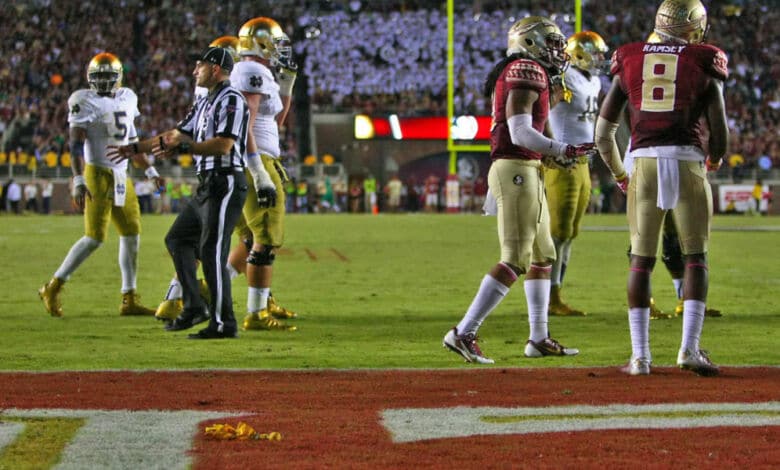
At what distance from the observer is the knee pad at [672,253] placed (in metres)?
8.51

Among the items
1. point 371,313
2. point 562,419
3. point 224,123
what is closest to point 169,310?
point 371,313

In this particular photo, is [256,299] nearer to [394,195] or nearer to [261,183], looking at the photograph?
[261,183]

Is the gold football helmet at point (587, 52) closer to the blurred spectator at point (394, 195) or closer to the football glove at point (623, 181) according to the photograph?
the football glove at point (623, 181)

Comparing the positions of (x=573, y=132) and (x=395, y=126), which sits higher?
(x=395, y=126)

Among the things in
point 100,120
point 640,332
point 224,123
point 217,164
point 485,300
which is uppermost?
point 100,120

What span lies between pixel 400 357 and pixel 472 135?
28355mm

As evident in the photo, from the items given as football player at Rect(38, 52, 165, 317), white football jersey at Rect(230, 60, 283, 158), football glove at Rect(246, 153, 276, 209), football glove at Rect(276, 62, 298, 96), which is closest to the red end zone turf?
football glove at Rect(246, 153, 276, 209)

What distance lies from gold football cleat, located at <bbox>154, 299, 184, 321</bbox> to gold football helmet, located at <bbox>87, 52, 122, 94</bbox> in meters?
1.72

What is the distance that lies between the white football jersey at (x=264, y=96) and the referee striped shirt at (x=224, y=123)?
17.3 inches

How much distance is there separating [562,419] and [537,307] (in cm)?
203

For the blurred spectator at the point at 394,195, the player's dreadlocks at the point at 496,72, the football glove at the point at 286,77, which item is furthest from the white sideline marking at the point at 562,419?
the blurred spectator at the point at 394,195

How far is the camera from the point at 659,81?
5871mm

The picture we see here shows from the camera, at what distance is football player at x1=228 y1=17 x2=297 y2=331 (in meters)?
7.89

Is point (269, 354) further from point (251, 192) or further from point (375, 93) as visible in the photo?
point (375, 93)
